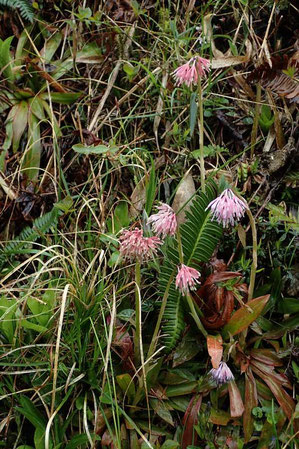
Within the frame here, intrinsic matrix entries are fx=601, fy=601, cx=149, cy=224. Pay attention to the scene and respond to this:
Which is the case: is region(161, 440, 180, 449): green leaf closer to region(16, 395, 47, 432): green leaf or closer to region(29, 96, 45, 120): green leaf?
region(16, 395, 47, 432): green leaf

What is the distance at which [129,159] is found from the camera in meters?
2.86

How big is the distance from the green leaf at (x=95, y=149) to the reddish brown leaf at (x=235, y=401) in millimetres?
1122

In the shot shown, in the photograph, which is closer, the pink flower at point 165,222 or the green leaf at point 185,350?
the pink flower at point 165,222

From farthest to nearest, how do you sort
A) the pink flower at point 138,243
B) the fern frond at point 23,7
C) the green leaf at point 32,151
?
1. the fern frond at point 23,7
2. the green leaf at point 32,151
3. the pink flower at point 138,243

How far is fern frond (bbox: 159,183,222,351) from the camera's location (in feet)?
7.52

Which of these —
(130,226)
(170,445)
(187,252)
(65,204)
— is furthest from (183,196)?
(170,445)

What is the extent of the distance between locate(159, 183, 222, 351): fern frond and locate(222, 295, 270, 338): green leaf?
0.61 ft

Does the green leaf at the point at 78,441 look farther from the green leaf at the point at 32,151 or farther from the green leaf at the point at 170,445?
the green leaf at the point at 32,151

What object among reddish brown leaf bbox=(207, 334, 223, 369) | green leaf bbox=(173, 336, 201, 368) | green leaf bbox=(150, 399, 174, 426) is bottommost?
green leaf bbox=(150, 399, 174, 426)

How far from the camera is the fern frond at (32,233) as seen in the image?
260 centimetres

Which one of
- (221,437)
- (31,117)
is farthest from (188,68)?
(221,437)

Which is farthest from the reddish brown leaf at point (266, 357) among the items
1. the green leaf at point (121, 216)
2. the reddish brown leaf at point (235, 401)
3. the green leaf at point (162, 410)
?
the green leaf at point (121, 216)

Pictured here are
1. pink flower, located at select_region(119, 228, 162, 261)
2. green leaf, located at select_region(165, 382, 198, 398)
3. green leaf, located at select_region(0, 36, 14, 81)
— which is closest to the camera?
pink flower, located at select_region(119, 228, 162, 261)

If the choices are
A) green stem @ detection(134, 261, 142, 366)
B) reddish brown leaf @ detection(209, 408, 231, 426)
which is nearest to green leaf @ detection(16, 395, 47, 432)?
green stem @ detection(134, 261, 142, 366)
